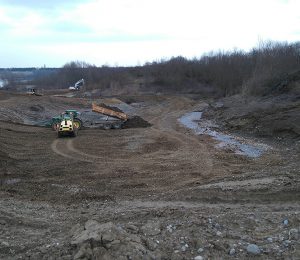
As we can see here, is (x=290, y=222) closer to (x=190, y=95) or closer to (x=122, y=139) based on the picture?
(x=122, y=139)

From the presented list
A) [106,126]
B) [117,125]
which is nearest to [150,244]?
[106,126]

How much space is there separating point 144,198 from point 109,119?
68.6ft

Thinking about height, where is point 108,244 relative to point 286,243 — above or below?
above

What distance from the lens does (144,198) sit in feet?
39.9

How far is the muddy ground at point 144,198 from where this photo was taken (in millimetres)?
7316

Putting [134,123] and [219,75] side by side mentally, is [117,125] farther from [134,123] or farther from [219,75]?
[219,75]

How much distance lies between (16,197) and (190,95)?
51.7 m

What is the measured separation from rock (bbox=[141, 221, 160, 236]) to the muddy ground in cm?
2

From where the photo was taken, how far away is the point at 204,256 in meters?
7.10

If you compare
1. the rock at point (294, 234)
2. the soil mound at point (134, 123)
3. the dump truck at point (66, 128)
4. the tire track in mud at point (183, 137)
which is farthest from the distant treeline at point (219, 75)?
the rock at point (294, 234)

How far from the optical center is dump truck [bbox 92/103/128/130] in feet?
98.5

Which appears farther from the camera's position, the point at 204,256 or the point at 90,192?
the point at 90,192

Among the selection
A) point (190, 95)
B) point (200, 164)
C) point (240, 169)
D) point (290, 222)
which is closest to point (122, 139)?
point (200, 164)

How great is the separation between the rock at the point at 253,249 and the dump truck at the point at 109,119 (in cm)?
2257
